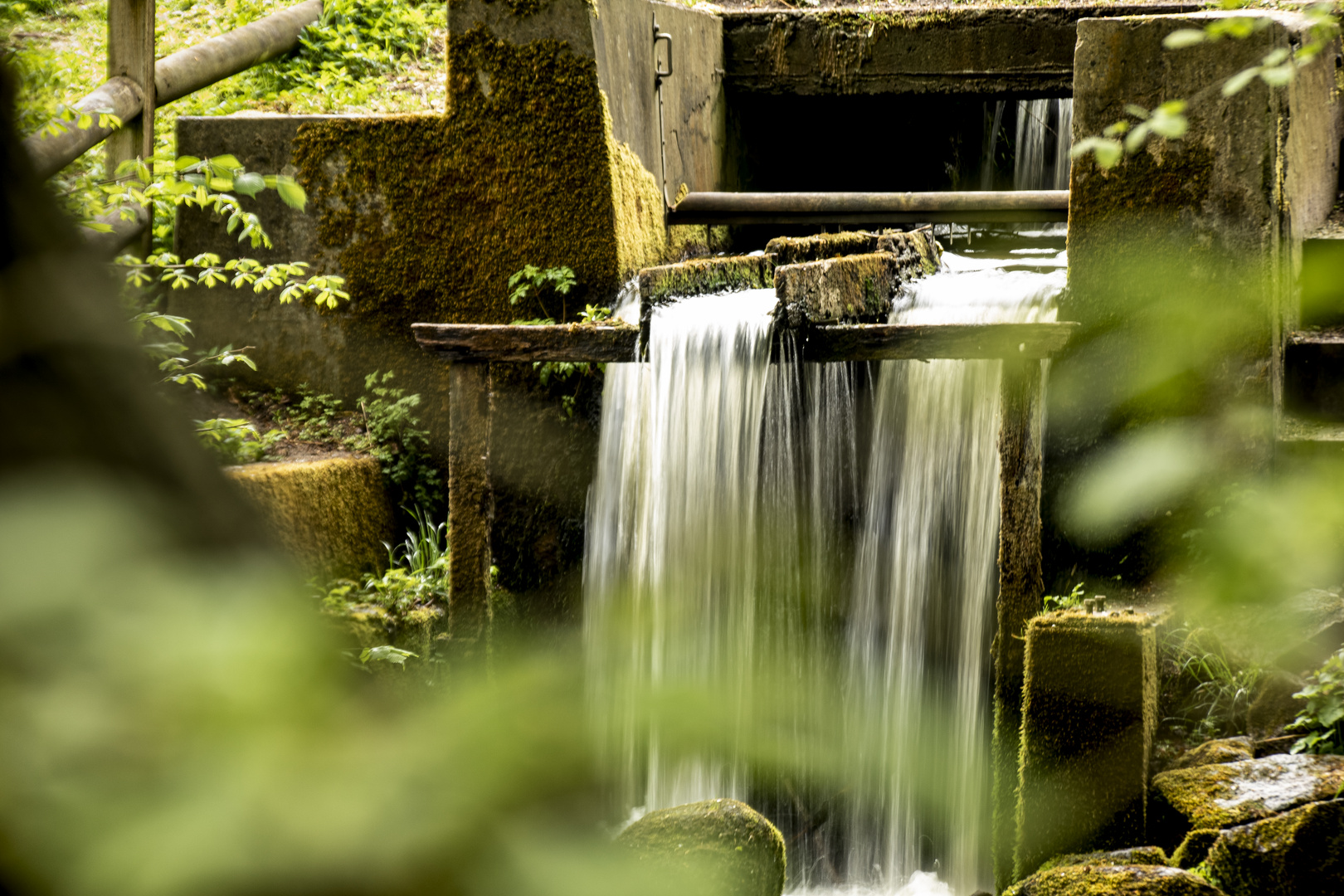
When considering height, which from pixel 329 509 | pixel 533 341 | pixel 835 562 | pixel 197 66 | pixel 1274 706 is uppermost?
pixel 197 66

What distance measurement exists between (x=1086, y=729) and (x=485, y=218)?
4634mm

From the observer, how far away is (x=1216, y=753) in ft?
13.9

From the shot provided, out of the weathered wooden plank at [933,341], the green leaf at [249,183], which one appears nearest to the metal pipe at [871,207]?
the weathered wooden plank at [933,341]

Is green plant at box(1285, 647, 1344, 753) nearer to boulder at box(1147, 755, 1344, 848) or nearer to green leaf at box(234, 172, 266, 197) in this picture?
boulder at box(1147, 755, 1344, 848)

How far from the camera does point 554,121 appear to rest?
22.1ft

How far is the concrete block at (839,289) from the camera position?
5086mm

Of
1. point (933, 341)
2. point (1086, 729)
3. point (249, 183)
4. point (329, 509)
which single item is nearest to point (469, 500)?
point (329, 509)

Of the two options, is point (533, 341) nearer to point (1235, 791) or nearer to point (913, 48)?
point (1235, 791)

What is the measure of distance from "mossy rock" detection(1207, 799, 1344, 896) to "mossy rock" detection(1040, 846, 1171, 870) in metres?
0.24

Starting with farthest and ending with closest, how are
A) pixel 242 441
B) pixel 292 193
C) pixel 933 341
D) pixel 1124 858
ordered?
pixel 242 441 → pixel 933 341 → pixel 1124 858 → pixel 292 193

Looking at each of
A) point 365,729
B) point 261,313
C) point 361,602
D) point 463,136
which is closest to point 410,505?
point 361,602

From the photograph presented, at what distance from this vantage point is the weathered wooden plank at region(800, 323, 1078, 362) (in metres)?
4.69

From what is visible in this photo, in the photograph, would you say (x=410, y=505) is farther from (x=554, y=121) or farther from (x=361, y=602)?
(x=554, y=121)

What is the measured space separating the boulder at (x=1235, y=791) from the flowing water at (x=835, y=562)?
1.23m
